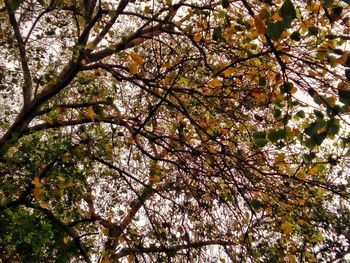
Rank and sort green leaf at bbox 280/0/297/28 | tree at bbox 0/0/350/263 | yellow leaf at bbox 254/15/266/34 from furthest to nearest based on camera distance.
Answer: tree at bbox 0/0/350/263 → yellow leaf at bbox 254/15/266/34 → green leaf at bbox 280/0/297/28

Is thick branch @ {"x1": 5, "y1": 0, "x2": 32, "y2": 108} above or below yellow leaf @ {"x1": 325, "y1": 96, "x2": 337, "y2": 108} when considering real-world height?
above

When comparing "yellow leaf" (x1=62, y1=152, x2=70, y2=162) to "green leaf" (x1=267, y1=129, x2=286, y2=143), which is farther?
"yellow leaf" (x1=62, y1=152, x2=70, y2=162)

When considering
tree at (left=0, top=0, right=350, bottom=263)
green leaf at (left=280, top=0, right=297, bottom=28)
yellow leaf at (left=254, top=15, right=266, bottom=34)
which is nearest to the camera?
green leaf at (left=280, top=0, right=297, bottom=28)

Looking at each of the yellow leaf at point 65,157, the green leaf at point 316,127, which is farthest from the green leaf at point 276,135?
the yellow leaf at point 65,157

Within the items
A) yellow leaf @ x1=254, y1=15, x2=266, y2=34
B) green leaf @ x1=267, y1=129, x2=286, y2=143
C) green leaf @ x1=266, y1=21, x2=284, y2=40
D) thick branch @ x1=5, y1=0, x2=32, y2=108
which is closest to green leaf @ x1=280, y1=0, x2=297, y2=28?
green leaf @ x1=266, y1=21, x2=284, y2=40

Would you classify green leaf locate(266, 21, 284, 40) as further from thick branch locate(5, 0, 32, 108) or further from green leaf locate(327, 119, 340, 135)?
thick branch locate(5, 0, 32, 108)

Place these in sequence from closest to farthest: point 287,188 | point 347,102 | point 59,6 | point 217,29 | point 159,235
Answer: point 347,102
point 217,29
point 287,188
point 159,235
point 59,6

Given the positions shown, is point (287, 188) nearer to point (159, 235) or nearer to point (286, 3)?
point (159, 235)

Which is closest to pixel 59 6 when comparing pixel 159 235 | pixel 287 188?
pixel 159 235

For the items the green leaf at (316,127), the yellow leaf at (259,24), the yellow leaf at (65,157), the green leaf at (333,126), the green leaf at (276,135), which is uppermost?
the yellow leaf at (65,157)

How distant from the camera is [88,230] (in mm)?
7918

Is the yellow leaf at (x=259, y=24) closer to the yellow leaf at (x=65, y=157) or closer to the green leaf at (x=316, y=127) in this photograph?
the green leaf at (x=316, y=127)

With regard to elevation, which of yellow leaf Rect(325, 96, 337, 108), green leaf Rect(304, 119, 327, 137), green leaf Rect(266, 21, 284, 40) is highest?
green leaf Rect(266, 21, 284, 40)

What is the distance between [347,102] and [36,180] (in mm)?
3537
